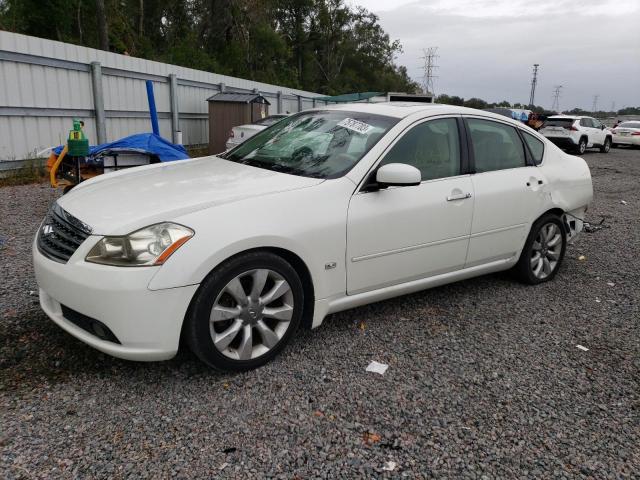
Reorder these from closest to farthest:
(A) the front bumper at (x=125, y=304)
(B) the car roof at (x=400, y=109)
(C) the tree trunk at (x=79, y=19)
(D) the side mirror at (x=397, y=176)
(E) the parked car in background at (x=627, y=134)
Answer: (A) the front bumper at (x=125, y=304) → (D) the side mirror at (x=397, y=176) → (B) the car roof at (x=400, y=109) → (C) the tree trunk at (x=79, y=19) → (E) the parked car in background at (x=627, y=134)

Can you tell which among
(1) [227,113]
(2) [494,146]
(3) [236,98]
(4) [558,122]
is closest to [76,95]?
(1) [227,113]

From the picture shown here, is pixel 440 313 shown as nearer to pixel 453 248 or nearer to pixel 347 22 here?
pixel 453 248

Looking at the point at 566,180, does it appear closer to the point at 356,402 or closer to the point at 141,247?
the point at 356,402

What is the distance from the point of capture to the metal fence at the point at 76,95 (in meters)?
8.63

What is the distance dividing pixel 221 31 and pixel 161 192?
104 ft

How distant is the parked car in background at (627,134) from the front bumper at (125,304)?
27191 millimetres

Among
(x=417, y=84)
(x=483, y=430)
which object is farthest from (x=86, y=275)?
(x=417, y=84)

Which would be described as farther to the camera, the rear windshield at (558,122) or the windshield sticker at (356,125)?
the rear windshield at (558,122)

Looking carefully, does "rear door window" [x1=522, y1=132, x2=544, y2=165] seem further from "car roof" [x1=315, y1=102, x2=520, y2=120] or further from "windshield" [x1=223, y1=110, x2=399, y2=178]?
"windshield" [x1=223, y1=110, x2=399, y2=178]

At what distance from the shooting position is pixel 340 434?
8.19ft

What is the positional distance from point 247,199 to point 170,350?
36.3 inches

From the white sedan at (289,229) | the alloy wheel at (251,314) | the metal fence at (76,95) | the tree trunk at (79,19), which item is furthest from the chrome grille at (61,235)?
the tree trunk at (79,19)

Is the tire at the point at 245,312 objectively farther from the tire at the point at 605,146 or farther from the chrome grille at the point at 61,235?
the tire at the point at 605,146

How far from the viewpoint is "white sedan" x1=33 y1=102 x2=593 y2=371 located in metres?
2.62
